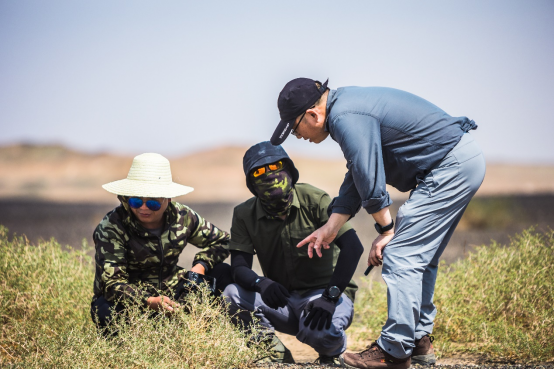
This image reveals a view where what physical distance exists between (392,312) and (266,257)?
1.35 meters

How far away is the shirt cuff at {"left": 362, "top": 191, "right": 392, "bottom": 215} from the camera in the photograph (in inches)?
134

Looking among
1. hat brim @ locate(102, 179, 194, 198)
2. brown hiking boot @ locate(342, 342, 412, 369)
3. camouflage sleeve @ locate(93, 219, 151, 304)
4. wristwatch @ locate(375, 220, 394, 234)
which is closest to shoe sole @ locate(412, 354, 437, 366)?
brown hiking boot @ locate(342, 342, 412, 369)

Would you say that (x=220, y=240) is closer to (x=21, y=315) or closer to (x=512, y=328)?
(x=21, y=315)

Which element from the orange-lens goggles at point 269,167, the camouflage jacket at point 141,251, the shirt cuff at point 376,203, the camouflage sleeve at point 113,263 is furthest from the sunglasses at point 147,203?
the shirt cuff at point 376,203

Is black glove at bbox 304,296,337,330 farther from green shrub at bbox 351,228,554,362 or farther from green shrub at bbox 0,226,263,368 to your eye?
green shrub at bbox 351,228,554,362

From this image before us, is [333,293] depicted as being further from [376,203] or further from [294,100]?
[294,100]

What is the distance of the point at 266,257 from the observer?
4527 mm

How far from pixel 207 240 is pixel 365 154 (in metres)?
1.85

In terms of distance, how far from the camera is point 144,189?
4168 millimetres

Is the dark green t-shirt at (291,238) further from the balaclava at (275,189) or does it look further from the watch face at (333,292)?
the watch face at (333,292)

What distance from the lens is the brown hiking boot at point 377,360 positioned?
356 cm

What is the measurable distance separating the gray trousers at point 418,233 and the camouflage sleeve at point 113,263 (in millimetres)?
1807

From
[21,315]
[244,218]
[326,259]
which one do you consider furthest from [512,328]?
[21,315]

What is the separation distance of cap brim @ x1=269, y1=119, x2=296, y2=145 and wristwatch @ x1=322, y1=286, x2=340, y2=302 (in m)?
1.14
